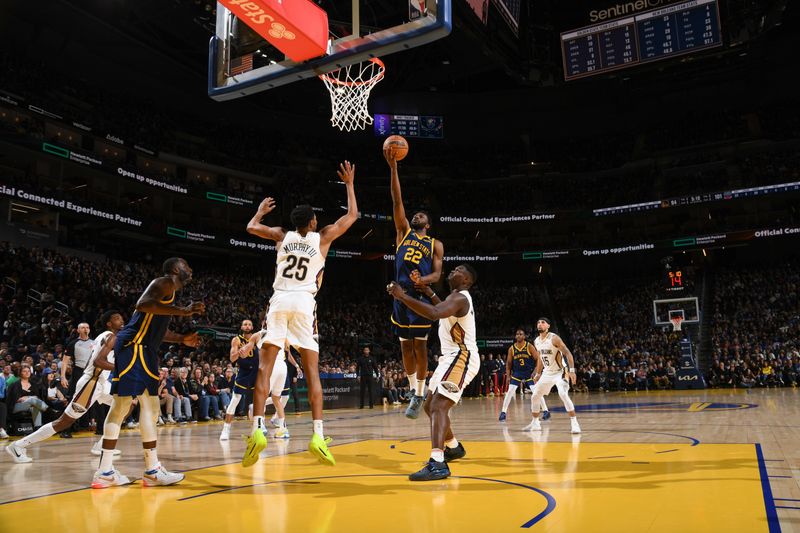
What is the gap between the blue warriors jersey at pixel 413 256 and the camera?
7.53 metres

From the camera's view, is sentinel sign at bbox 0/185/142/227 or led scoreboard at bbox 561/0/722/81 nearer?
led scoreboard at bbox 561/0/722/81

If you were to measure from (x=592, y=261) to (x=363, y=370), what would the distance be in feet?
73.5

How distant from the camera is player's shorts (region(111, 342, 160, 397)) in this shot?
5574 millimetres

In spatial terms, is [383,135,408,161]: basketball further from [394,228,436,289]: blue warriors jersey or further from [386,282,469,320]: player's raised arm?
[386,282,469,320]: player's raised arm

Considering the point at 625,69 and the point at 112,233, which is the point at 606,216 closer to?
the point at 625,69

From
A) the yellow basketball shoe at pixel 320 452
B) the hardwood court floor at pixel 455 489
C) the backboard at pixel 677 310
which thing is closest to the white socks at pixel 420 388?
the hardwood court floor at pixel 455 489

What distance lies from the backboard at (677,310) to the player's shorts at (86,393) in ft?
83.4

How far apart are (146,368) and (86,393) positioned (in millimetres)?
3020

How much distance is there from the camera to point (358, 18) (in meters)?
8.68

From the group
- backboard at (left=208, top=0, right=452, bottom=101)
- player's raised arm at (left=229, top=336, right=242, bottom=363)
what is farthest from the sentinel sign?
backboard at (left=208, top=0, right=452, bottom=101)

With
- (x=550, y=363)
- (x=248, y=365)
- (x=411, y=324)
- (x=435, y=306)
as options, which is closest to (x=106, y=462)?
(x=435, y=306)

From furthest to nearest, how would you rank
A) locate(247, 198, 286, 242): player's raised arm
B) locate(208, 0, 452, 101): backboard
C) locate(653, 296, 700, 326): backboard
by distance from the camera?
locate(653, 296, 700, 326): backboard
locate(208, 0, 452, 101): backboard
locate(247, 198, 286, 242): player's raised arm

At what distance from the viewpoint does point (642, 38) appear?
21.8 meters

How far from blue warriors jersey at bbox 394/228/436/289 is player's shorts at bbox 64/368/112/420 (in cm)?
402
